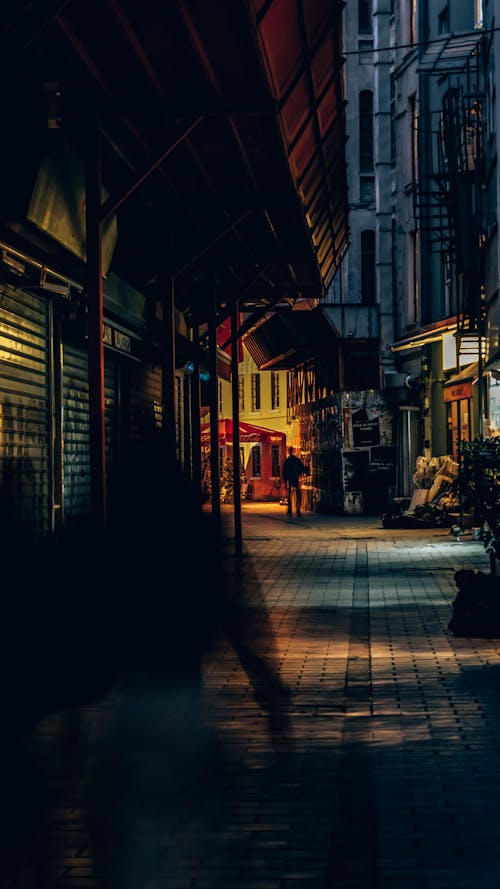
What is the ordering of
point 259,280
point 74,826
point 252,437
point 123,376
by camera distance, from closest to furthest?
point 74,826 < point 123,376 < point 259,280 < point 252,437

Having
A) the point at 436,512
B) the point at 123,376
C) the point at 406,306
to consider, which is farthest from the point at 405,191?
the point at 123,376

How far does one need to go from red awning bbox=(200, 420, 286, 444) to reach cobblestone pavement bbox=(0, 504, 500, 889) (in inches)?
1527

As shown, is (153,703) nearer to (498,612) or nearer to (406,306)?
(498,612)

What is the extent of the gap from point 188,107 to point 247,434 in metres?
40.1

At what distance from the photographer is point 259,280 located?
850 inches

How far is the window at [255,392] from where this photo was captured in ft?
A: 213

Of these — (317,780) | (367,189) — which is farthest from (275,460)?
(317,780)

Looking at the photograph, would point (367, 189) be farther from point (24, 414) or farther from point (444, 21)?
point (24, 414)

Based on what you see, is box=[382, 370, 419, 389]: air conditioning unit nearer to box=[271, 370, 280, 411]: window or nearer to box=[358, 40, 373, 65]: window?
box=[358, 40, 373, 65]: window

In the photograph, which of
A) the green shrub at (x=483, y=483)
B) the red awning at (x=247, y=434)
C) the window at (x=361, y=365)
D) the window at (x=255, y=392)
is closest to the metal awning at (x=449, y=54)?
the window at (x=361, y=365)

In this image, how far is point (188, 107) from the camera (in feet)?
34.6

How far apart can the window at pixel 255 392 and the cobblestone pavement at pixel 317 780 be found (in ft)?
177

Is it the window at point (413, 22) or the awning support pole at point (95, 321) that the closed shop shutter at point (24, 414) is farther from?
the window at point (413, 22)

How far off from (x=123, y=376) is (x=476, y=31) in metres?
16.0
